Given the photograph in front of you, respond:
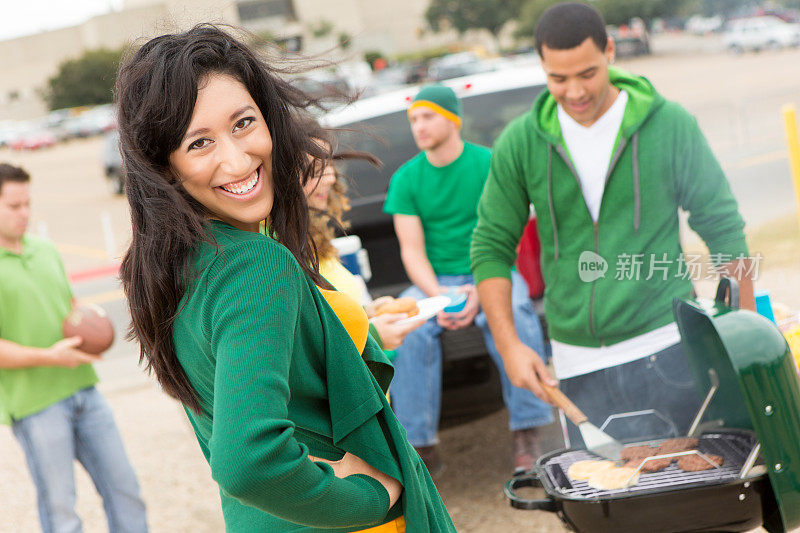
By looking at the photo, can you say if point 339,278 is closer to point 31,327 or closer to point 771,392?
point 771,392

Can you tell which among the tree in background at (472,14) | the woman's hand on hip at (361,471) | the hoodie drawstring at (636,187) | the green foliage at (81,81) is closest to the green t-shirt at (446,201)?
the hoodie drawstring at (636,187)

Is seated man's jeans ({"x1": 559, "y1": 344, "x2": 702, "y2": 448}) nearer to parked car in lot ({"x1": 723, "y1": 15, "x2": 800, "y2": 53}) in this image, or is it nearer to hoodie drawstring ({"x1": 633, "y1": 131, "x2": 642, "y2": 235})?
hoodie drawstring ({"x1": 633, "y1": 131, "x2": 642, "y2": 235})

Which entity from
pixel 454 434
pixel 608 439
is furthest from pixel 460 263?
pixel 608 439

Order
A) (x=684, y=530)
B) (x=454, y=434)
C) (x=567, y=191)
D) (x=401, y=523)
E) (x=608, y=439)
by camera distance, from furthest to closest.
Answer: (x=454, y=434) < (x=567, y=191) < (x=608, y=439) < (x=684, y=530) < (x=401, y=523)

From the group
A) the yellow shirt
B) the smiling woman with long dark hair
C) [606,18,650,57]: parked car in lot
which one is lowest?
[606,18,650,57]: parked car in lot

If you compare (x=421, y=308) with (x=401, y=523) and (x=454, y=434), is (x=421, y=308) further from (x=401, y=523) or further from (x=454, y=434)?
(x=454, y=434)

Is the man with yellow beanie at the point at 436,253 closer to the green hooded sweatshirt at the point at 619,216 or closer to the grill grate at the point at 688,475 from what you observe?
the green hooded sweatshirt at the point at 619,216

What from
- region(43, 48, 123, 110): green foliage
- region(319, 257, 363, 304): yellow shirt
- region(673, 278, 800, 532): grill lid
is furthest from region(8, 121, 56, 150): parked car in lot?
region(673, 278, 800, 532): grill lid

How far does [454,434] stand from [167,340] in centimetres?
402

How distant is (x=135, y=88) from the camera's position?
140 centimetres

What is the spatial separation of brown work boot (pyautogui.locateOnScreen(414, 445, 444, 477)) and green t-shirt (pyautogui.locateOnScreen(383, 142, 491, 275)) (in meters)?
0.96

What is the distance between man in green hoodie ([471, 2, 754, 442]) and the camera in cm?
301

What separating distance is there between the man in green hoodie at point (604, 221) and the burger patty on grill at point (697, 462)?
49cm

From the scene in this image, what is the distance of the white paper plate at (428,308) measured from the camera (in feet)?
7.80
